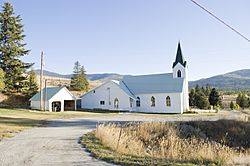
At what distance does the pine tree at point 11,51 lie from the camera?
47.0 meters

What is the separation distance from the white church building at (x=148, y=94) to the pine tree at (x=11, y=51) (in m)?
13.0

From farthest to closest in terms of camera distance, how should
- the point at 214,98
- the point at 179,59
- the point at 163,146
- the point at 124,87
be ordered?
the point at 214,98 → the point at 179,59 → the point at 124,87 → the point at 163,146

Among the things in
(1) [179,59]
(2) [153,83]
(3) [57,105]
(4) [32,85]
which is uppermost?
(1) [179,59]

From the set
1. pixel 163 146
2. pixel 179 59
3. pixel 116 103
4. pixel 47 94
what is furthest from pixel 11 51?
pixel 163 146

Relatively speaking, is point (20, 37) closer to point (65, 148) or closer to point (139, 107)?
point (139, 107)

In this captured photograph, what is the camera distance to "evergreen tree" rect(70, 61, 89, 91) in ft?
216

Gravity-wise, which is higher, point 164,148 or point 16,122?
point 16,122

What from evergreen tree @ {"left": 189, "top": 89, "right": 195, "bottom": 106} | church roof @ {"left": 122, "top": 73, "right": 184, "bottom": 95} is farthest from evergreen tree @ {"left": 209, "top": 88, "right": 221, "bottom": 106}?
church roof @ {"left": 122, "top": 73, "right": 184, "bottom": 95}

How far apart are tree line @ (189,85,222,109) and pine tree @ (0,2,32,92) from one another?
32.9m

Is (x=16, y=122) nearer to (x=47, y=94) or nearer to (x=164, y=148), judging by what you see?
(x=164, y=148)

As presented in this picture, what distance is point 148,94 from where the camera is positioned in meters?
52.7

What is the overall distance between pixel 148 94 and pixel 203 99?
42.6 feet

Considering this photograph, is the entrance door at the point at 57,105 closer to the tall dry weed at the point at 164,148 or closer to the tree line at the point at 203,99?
the tree line at the point at 203,99

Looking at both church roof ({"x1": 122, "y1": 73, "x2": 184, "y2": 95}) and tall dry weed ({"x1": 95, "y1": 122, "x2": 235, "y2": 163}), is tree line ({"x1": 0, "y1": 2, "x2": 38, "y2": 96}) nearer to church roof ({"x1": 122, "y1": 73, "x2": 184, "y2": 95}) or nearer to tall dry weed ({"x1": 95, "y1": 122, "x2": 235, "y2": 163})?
church roof ({"x1": 122, "y1": 73, "x2": 184, "y2": 95})
